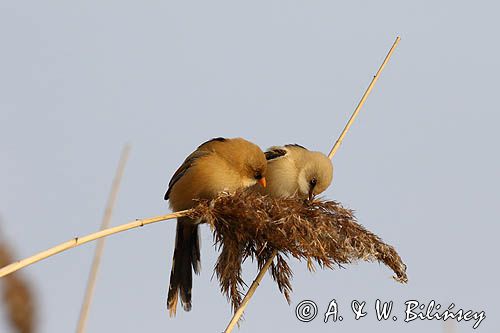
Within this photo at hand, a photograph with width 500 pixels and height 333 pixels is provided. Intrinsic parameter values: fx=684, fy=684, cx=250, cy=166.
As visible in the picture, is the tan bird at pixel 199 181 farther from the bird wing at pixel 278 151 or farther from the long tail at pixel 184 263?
the bird wing at pixel 278 151

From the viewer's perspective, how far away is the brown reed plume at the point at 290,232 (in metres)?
3.33

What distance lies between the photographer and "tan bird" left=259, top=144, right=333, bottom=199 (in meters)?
5.31

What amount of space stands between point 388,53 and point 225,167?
1.32m

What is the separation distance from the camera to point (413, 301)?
3.97 meters

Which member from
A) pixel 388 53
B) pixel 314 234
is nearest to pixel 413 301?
pixel 314 234

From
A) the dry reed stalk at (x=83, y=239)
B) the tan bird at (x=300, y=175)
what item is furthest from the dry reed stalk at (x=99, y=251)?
the tan bird at (x=300, y=175)

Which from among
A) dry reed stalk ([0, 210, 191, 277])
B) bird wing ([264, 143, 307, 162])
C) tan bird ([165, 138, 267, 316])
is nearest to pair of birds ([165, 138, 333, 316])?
tan bird ([165, 138, 267, 316])

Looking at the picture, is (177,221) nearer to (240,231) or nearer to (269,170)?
(269,170)

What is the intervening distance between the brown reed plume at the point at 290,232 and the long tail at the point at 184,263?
26.5 inches

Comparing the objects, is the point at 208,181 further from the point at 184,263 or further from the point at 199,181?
the point at 184,263

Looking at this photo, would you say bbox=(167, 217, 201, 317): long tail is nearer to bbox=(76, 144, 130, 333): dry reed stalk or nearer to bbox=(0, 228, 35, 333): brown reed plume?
bbox=(76, 144, 130, 333): dry reed stalk

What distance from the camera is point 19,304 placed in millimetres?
1070

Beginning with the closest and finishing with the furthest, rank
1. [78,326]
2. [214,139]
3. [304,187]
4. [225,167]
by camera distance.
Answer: [78,326]
[225,167]
[214,139]
[304,187]

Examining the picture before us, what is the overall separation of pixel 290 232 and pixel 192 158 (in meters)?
1.59
